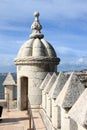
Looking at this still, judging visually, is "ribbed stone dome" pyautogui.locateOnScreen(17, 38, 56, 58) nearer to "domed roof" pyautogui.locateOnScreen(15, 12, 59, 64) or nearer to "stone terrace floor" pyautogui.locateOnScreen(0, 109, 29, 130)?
"domed roof" pyautogui.locateOnScreen(15, 12, 59, 64)

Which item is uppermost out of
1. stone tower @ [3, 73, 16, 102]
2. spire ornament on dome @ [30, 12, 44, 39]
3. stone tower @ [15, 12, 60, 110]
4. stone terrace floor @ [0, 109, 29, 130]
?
spire ornament on dome @ [30, 12, 44, 39]

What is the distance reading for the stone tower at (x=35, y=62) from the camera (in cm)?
1669

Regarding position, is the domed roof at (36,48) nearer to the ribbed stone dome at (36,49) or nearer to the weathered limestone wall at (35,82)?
the ribbed stone dome at (36,49)

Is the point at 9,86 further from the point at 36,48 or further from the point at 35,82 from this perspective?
the point at 36,48

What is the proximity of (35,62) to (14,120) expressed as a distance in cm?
271

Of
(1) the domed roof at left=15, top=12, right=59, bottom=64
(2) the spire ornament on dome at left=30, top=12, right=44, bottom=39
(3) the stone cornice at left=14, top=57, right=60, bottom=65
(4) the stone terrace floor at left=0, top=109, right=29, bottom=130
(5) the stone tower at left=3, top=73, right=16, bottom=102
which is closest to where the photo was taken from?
(4) the stone terrace floor at left=0, top=109, right=29, bottom=130

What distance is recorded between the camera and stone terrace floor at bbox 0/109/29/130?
1430 centimetres

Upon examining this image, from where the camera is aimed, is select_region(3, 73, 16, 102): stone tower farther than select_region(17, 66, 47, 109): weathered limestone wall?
Yes

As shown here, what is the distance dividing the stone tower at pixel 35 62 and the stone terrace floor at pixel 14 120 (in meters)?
0.87

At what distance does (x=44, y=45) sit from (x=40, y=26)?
1.06m

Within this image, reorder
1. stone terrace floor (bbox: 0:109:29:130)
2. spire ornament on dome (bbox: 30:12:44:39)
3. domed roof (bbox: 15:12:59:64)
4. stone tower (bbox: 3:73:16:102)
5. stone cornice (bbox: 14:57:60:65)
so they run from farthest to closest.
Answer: stone tower (bbox: 3:73:16:102)
spire ornament on dome (bbox: 30:12:44:39)
domed roof (bbox: 15:12:59:64)
stone cornice (bbox: 14:57:60:65)
stone terrace floor (bbox: 0:109:29:130)

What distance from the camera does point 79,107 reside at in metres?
5.04

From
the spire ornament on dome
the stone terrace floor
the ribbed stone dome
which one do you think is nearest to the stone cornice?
the ribbed stone dome

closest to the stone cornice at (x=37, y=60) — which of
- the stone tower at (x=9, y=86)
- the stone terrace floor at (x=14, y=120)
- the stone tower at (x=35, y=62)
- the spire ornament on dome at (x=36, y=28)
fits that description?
the stone tower at (x=35, y=62)
